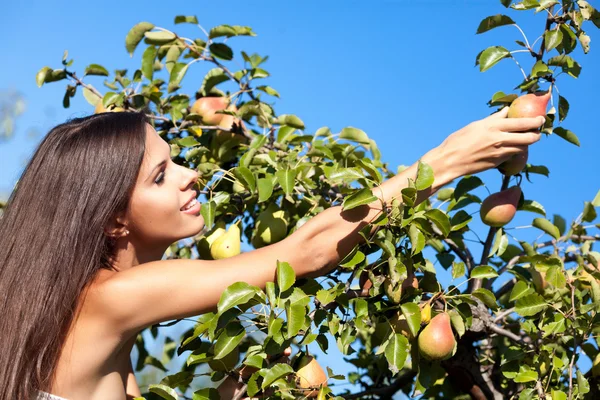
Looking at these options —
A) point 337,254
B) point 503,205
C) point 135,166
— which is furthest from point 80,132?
point 503,205

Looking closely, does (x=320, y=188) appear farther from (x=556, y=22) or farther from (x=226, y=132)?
(x=556, y=22)

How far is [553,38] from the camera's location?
1.52m

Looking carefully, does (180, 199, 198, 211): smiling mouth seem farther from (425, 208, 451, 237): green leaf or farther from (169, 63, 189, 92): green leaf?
(169, 63, 189, 92): green leaf

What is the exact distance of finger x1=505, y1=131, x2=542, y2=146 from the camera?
1.42 m

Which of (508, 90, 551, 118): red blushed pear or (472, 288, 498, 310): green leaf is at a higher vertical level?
(508, 90, 551, 118): red blushed pear

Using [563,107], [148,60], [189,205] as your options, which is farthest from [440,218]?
[148,60]

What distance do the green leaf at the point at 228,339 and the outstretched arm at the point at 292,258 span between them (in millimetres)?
54

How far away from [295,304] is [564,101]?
727mm

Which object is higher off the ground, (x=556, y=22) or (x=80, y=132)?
(x=556, y=22)

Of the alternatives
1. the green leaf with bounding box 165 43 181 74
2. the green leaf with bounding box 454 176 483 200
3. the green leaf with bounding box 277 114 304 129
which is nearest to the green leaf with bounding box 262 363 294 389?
the green leaf with bounding box 454 176 483 200

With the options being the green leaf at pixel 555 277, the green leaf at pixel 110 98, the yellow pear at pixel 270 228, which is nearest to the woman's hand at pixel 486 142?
the green leaf at pixel 555 277

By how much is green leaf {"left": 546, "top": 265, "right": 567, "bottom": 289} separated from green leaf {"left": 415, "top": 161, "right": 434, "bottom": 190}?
0.48 m

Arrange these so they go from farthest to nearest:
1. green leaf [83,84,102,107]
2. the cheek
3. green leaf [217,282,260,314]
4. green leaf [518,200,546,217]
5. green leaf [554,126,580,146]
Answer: green leaf [83,84,102,107] < green leaf [518,200,546,217] < green leaf [554,126,580,146] < the cheek < green leaf [217,282,260,314]

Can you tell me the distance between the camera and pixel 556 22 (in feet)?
5.14
